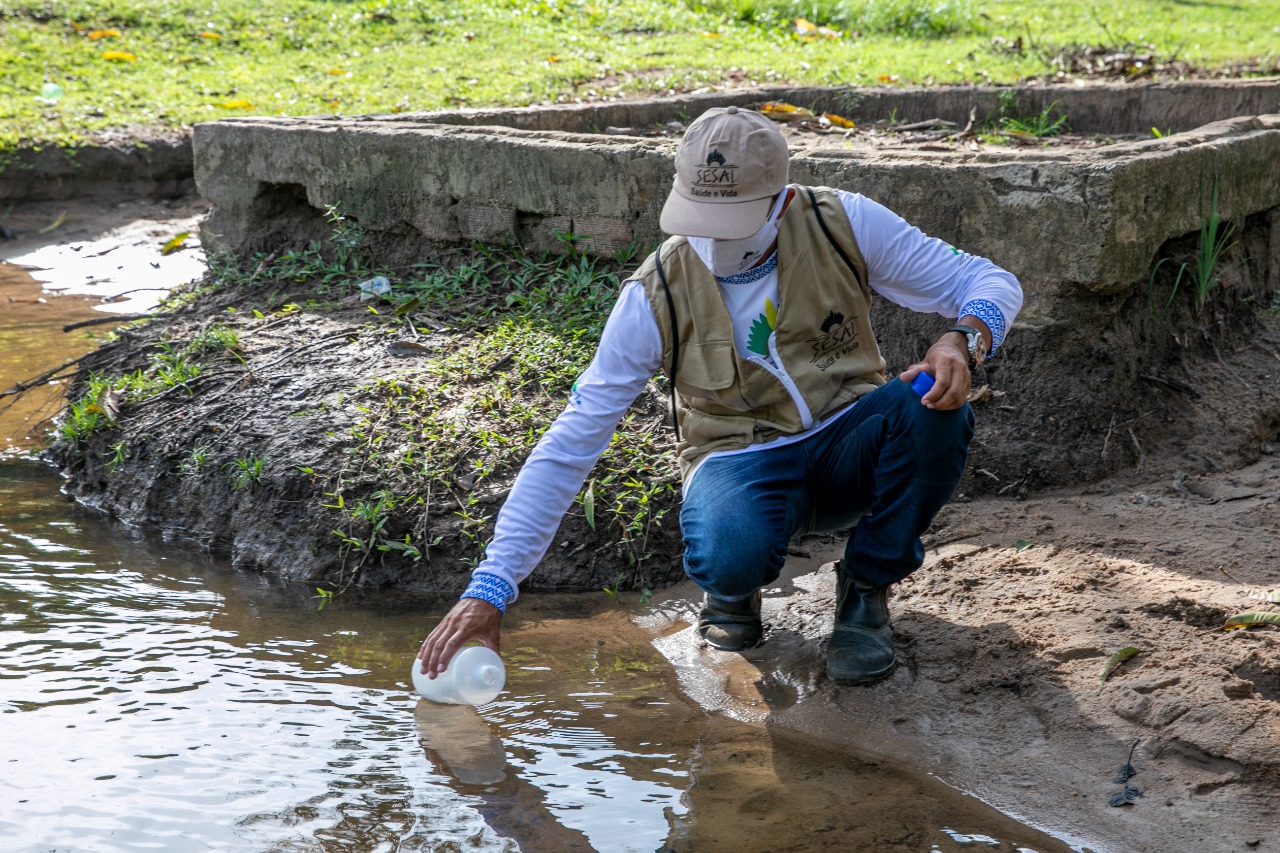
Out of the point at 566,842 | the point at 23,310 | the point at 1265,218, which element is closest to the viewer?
the point at 566,842

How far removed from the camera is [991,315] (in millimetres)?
2449

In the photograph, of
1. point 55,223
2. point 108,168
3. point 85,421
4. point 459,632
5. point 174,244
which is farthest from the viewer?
point 108,168

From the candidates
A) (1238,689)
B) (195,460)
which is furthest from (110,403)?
(1238,689)

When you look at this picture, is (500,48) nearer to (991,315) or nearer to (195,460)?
(195,460)

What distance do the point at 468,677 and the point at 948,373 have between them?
3.61 feet

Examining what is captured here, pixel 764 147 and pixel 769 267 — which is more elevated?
pixel 764 147

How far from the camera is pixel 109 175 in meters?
7.11

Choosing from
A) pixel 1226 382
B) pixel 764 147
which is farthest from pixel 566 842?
pixel 1226 382

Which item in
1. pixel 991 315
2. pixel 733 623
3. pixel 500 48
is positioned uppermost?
pixel 500 48

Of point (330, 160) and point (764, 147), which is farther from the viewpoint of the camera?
point (330, 160)

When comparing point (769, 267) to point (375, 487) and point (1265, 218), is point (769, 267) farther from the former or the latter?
point (1265, 218)

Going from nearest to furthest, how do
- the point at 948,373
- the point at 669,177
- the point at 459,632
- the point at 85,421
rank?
the point at 459,632
the point at 948,373
the point at 669,177
the point at 85,421

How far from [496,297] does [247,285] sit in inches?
46.7

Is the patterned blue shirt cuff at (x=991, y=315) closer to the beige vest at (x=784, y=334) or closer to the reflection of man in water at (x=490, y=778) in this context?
the beige vest at (x=784, y=334)
